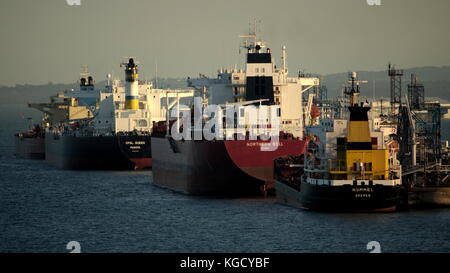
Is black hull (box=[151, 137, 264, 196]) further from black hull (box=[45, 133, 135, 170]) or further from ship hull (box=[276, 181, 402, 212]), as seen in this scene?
black hull (box=[45, 133, 135, 170])

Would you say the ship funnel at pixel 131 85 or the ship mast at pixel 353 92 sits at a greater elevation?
the ship funnel at pixel 131 85

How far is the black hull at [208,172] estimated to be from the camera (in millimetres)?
55750

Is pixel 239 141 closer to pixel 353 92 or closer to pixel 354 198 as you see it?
pixel 353 92

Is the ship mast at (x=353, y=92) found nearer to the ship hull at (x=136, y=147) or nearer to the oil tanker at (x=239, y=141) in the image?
the oil tanker at (x=239, y=141)

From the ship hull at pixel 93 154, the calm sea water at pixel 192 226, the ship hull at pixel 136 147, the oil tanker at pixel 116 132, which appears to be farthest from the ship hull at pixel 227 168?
the ship hull at pixel 93 154

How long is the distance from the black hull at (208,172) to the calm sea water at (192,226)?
3.32 ft

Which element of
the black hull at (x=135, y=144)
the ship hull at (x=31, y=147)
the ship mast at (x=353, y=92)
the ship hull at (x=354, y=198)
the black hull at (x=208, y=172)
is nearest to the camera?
the ship hull at (x=354, y=198)

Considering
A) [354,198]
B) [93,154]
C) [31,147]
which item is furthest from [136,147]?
[354,198]

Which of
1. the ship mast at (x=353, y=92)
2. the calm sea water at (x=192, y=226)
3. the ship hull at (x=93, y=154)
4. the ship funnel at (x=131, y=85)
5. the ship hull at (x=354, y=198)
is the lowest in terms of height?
the calm sea water at (x=192, y=226)

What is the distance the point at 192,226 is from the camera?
46531 millimetres

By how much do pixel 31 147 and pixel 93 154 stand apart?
23.1 m

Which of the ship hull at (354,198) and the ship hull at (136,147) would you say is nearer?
the ship hull at (354,198)

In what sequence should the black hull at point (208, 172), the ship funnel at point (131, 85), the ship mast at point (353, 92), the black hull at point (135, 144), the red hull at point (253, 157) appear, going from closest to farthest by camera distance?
the ship mast at point (353, 92) < the red hull at point (253, 157) < the black hull at point (208, 172) < the black hull at point (135, 144) < the ship funnel at point (131, 85)
